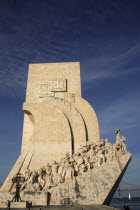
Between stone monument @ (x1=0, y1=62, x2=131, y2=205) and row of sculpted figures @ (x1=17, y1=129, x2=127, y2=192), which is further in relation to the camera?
row of sculpted figures @ (x1=17, y1=129, x2=127, y2=192)

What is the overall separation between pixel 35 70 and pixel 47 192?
8726mm

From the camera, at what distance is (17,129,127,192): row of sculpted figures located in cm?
809

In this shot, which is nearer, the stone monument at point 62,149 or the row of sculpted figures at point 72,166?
the stone monument at point 62,149

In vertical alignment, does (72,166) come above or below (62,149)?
below

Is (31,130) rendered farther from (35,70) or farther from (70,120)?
(35,70)

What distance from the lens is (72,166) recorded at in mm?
8547

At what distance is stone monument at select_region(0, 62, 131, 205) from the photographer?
7.66 m

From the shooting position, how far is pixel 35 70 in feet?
46.1

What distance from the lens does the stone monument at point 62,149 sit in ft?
25.1

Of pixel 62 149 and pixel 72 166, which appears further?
pixel 62 149

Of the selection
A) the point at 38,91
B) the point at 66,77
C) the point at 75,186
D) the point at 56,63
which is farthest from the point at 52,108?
the point at 75,186

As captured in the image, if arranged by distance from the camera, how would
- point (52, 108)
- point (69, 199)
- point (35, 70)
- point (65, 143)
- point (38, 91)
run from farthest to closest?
point (35, 70)
point (38, 91)
point (52, 108)
point (65, 143)
point (69, 199)

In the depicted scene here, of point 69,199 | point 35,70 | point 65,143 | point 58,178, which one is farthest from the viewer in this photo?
point 35,70

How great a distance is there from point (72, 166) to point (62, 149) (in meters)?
2.21
